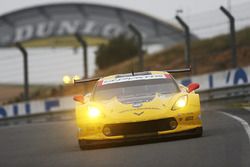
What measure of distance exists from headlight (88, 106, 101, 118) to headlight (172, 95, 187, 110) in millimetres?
1165

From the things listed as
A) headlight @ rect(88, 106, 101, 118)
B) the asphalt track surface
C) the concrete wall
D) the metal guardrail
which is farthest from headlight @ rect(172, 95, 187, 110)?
the concrete wall

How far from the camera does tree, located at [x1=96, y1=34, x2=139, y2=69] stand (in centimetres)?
5894

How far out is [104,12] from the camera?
81.6m

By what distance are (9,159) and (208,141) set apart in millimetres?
2905

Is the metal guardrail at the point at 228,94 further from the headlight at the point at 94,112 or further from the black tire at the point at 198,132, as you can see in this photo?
the headlight at the point at 94,112

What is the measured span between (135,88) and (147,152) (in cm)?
265

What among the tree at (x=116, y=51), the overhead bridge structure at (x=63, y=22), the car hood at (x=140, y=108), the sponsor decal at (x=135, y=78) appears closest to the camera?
the car hood at (x=140, y=108)

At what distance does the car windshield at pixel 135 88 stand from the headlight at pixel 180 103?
2.13ft

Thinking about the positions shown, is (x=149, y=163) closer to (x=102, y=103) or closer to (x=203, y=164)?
(x=203, y=164)

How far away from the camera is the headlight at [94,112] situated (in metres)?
12.6

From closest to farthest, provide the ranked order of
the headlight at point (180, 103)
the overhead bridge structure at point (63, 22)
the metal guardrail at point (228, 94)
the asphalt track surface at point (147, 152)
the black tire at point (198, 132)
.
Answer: the asphalt track surface at point (147, 152)
the headlight at point (180, 103)
the black tire at point (198, 132)
the metal guardrail at point (228, 94)
the overhead bridge structure at point (63, 22)

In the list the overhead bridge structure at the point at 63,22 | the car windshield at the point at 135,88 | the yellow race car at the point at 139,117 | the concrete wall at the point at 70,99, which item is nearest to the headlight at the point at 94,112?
the yellow race car at the point at 139,117

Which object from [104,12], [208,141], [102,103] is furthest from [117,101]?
[104,12]

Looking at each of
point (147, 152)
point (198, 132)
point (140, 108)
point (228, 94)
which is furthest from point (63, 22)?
point (147, 152)
